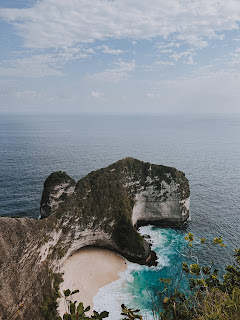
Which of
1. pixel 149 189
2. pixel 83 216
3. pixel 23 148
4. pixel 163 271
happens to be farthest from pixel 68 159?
pixel 163 271

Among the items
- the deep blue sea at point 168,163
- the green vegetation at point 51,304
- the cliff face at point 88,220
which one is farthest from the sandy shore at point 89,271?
the deep blue sea at point 168,163

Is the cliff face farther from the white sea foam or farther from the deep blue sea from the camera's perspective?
the deep blue sea

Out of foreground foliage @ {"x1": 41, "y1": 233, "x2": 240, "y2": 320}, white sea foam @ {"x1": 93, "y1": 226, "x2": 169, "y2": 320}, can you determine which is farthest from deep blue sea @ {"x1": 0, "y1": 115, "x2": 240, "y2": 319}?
foreground foliage @ {"x1": 41, "y1": 233, "x2": 240, "y2": 320}

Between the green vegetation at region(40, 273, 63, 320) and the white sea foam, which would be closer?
the green vegetation at region(40, 273, 63, 320)

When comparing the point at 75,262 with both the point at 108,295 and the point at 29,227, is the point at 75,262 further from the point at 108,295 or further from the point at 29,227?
the point at 29,227

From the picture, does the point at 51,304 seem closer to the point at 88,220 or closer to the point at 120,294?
the point at 120,294

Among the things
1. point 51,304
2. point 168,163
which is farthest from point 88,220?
point 168,163
